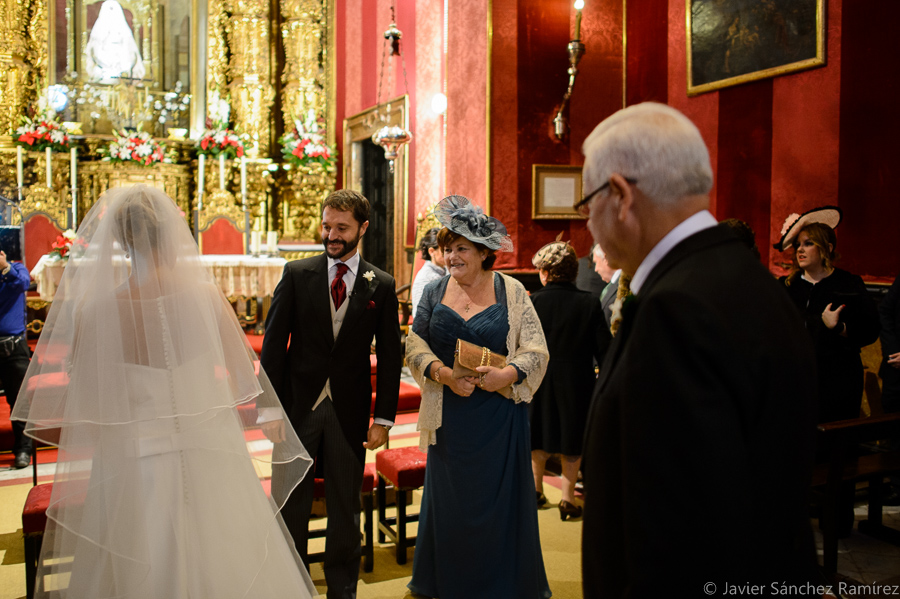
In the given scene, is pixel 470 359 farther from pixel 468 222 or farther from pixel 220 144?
pixel 220 144

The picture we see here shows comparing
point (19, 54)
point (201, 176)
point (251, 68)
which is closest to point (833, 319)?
point (201, 176)

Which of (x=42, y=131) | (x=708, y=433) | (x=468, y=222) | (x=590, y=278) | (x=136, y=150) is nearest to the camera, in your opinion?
(x=708, y=433)

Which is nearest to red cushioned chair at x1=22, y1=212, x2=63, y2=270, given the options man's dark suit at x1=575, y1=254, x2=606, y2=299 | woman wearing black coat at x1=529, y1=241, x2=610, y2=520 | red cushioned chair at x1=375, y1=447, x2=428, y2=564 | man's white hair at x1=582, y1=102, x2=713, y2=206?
man's dark suit at x1=575, y1=254, x2=606, y2=299

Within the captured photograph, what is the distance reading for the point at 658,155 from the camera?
3.69ft

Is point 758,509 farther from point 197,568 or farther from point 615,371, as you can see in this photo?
point 197,568

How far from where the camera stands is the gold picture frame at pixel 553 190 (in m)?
6.70

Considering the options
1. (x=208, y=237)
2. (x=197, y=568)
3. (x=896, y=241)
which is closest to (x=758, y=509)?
(x=197, y=568)

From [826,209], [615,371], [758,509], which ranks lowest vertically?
[758,509]

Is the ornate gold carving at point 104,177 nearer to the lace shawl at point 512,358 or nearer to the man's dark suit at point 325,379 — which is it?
the man's dark suit at point 325,379

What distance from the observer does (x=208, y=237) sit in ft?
29.1

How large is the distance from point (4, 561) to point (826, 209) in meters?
5.09

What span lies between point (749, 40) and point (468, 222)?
12.6 feet

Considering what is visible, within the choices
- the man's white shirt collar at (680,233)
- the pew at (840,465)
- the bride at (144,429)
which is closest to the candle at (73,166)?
the bride at (144,429)

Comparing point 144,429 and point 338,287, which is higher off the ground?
point 338,287
